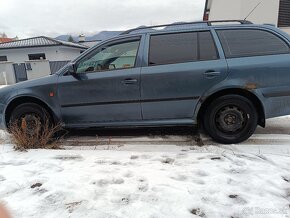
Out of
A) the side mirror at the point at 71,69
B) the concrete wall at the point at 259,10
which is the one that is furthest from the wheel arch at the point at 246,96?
the concrete wall at the point at 259,10

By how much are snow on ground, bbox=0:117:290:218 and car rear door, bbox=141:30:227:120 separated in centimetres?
62

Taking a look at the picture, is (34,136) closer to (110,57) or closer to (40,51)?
Answer: (110,57)

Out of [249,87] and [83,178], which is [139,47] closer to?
[249,87]

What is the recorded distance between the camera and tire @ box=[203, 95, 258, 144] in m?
4.08

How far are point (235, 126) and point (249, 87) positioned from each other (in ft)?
2.01

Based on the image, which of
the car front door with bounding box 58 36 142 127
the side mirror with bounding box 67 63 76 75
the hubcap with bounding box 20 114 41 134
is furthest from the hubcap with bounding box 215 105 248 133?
the hubcap with bounding box 20 114 41 134

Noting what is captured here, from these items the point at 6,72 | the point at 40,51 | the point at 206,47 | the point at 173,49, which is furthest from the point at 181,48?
the point at 40,51

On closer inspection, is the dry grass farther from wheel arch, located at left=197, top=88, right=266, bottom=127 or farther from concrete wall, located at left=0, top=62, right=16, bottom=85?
concrete wall, located at left=0, top=62, right=16, bottom=85

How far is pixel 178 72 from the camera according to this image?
4.11 metres

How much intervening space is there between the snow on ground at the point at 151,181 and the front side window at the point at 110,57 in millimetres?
1290

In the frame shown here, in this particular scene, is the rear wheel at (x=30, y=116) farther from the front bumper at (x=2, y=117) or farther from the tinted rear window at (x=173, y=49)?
the tinted rear window at (x=173, y=49)

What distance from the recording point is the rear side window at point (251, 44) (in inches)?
160

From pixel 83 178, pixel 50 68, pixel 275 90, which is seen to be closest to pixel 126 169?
pixel 83 178

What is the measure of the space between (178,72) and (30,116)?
2.52 m
